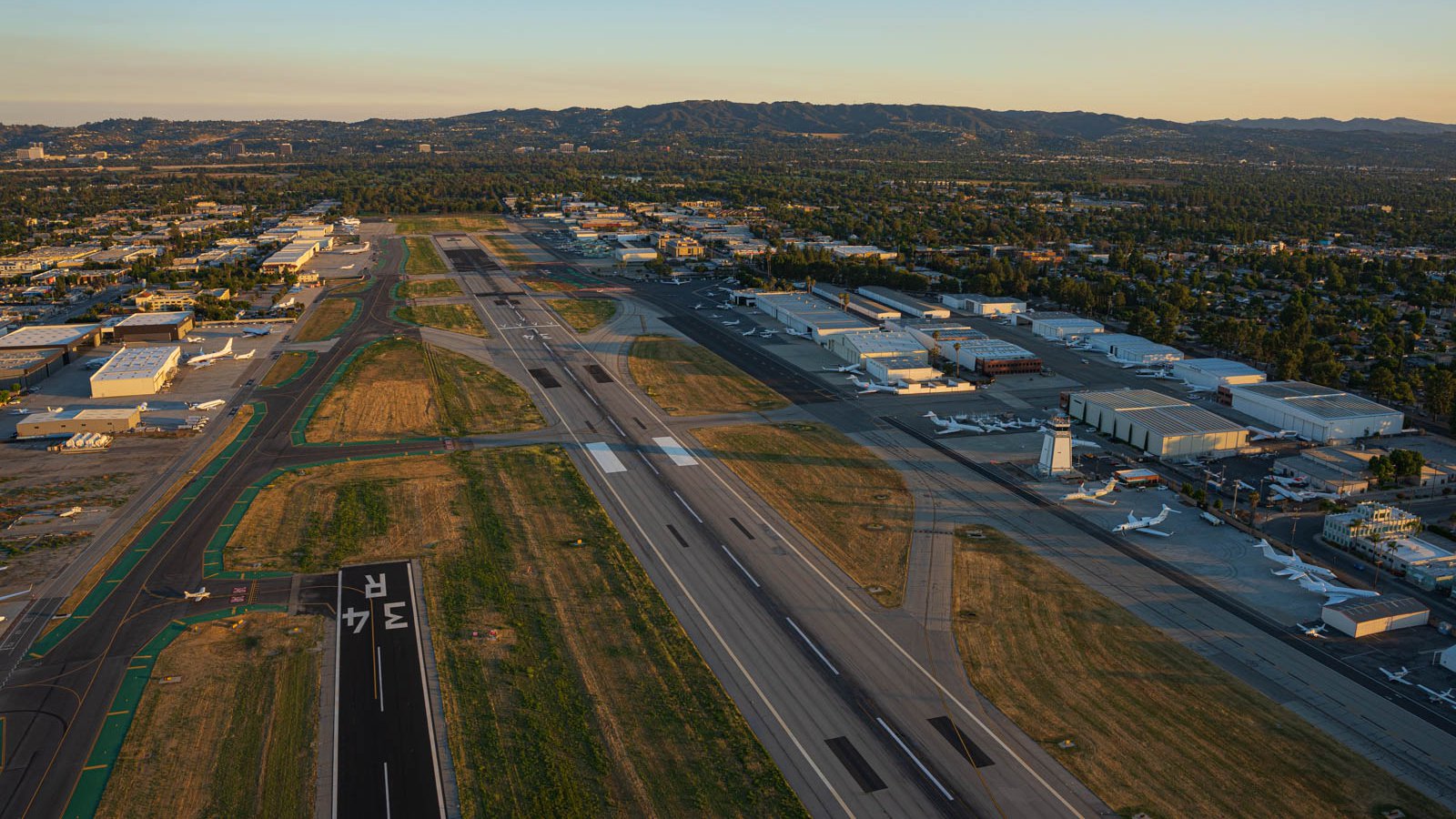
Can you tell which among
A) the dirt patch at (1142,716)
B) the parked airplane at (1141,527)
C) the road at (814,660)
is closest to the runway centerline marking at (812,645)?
the road at (814,660)

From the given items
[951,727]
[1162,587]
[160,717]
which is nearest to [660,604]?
[951,727]

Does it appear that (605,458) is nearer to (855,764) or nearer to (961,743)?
(855,764)

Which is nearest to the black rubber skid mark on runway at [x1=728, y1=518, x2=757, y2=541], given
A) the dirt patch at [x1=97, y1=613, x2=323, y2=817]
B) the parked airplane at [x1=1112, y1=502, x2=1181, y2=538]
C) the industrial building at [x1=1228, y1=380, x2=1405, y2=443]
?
the parked airplane at [x1=1112, y1=502, x2=1181, y2=538]

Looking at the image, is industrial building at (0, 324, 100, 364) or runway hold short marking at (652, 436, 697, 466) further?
industrial building at (0, 324, 100, 364)

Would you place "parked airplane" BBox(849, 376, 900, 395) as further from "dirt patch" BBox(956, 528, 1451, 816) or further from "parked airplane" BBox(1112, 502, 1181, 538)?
"dirt patch" BBox(956, 528, 1451, 816)

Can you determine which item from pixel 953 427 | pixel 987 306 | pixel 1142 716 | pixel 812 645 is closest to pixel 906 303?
pixel 987 306

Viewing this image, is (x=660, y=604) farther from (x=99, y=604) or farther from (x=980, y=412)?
(x=980, y=412)
